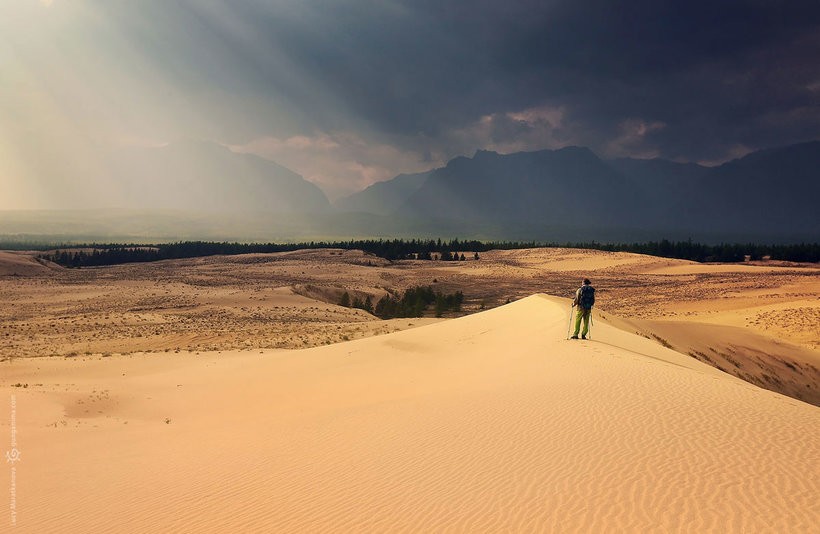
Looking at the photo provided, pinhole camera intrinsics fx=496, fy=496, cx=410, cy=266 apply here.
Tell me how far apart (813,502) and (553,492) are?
102 inches

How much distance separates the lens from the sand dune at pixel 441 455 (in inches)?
204

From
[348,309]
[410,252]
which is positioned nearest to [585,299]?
[348,309]

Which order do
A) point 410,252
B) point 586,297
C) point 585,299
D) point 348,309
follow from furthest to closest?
point 410,252 < point 348,309 < point 585,299 < point 586,297

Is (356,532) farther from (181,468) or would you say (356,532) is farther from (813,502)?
(813,502)

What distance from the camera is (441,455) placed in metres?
6.84

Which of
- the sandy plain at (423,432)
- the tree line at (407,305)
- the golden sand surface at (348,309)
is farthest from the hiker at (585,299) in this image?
the tree line at (407,305)

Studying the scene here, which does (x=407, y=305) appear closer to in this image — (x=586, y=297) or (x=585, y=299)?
(x=585, y=299)

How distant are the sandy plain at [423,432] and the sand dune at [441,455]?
0.12 feet

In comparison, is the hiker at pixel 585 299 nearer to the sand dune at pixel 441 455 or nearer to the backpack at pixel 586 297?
the backpack at pixel 586 297

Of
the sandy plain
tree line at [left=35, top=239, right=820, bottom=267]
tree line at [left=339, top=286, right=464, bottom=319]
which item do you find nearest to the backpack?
the sandy plain

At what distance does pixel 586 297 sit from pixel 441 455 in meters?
9.50

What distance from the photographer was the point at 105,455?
8320 mm

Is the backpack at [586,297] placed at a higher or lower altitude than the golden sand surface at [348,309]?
higher

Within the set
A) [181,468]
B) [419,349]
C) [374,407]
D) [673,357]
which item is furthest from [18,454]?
[673,357]
